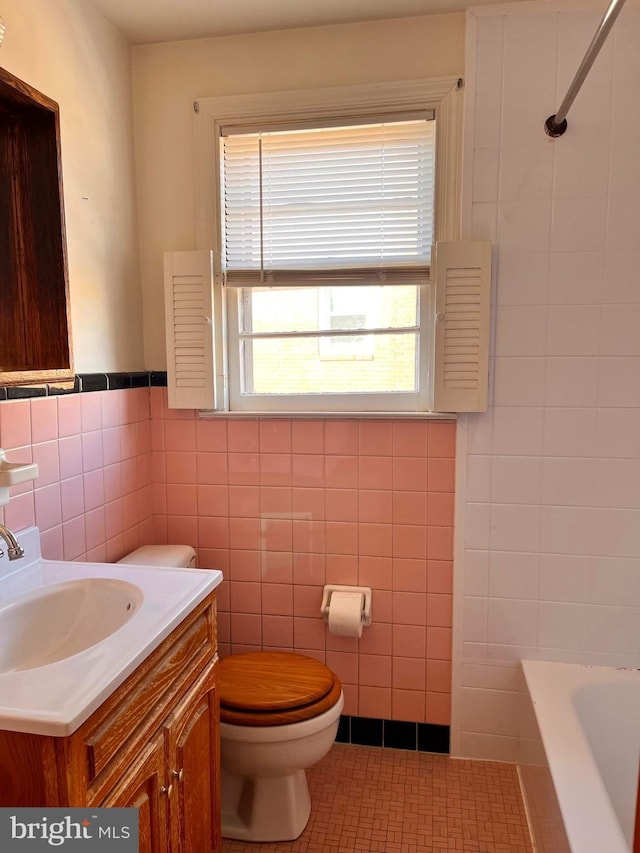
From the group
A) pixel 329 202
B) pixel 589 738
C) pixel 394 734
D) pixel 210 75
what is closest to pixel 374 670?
pixel 394 734

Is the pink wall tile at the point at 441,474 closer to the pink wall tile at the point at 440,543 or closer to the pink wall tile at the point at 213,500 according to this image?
the pink wall tile at the point at 440,543

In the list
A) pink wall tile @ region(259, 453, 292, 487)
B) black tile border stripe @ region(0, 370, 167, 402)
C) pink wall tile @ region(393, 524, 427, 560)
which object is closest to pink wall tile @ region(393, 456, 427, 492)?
pink wall tile @ region(393, 524, 427, 560)

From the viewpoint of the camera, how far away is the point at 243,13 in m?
1.85

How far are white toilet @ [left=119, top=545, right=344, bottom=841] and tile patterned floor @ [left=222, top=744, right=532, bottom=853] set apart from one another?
7 centimetres

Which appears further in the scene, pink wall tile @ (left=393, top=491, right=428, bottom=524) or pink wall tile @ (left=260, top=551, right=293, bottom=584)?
pink wall tile @ (left=260, top=551, right=293, bottom=584)

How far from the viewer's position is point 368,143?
1979mm

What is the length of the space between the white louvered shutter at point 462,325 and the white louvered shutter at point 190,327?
79 cm

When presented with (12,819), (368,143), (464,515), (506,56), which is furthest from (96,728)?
(506,56)

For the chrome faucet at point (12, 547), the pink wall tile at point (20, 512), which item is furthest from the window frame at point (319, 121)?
the chrome faucet at point (12, 547)

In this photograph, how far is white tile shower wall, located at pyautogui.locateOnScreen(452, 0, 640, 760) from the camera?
5.91 ft

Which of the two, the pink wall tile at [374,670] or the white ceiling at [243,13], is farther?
the pink wall tile at [374,670]

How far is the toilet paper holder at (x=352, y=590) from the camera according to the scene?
6.61 feet

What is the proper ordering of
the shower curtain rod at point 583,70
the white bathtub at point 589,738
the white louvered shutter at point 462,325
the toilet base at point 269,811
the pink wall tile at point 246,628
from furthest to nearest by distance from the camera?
the pink wall tile at point 246,628 → the white louvered shutter at point 462,325 → the toilet base at point 269,811 → the white bathtub at point 589,738 → the shower curtain rod at point 583,70

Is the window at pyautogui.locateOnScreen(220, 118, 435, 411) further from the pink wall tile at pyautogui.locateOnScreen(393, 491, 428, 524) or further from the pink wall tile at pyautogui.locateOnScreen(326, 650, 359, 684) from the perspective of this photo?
the pink wall tile at pyautogui.locateOnScreen(326, 650, 359, 684)
